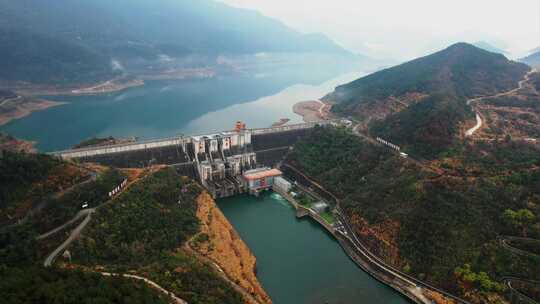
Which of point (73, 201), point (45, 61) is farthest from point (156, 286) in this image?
point (45, 61)

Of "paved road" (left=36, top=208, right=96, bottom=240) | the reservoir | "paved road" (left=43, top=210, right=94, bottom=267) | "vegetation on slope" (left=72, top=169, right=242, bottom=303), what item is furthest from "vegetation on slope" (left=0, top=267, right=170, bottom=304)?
the reservoir

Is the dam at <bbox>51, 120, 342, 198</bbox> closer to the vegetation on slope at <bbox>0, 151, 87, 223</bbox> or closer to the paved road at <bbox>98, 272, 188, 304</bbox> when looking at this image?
the vegetation on slope at <bbox>0, 151, 87, 223</bbox>

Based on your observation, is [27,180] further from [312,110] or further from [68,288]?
[312,110]

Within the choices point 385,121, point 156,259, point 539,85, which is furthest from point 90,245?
point 539,85

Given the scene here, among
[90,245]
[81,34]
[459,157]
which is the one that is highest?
[81,34]

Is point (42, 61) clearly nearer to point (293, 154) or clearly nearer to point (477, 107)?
point (293, 154)

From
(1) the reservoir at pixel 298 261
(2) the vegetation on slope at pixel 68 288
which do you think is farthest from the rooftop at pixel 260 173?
(2) the vegetation on slope at pixel 68 288
